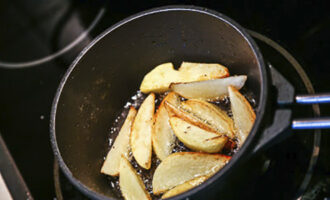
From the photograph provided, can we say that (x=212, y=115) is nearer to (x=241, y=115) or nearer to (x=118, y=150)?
(x=241, y=115)

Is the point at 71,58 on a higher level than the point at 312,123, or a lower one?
higher

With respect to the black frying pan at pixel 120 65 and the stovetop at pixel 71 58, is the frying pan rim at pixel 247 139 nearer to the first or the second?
the black frying pan at pixel 120 65

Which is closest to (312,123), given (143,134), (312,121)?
(312,121)

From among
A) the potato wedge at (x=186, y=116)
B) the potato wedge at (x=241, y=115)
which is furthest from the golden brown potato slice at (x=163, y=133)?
the potato wedge at (x=241, y=115)

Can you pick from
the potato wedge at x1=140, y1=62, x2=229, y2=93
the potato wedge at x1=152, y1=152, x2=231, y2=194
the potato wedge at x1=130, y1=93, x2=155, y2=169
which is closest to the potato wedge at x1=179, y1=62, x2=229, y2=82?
the potato wedge at x1=140, y1=62, x2=229, y2=93

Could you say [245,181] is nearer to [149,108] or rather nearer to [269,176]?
[269,176]
